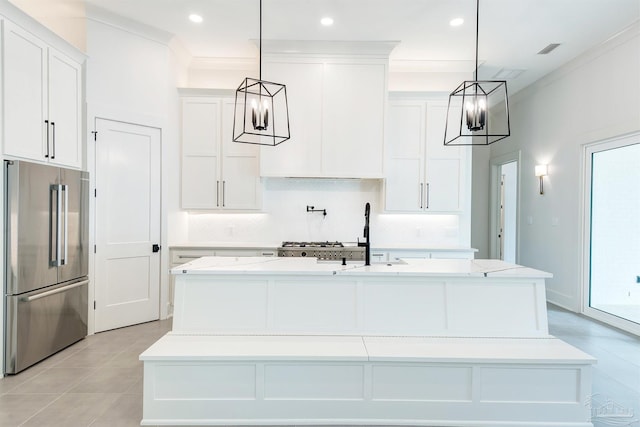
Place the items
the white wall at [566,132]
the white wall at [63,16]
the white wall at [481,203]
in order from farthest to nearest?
1. the white wall at [481,203]
2. the white wall at [566,132]
3. the white wall at [63,16]

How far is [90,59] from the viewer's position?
13.0 feet

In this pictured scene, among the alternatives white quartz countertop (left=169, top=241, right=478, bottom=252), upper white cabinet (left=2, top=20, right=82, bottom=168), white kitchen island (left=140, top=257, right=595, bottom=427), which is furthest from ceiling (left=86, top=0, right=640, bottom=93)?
white kitchen island (left=140, top=257, right=595, bottom=427)

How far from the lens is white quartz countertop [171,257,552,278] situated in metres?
2.67

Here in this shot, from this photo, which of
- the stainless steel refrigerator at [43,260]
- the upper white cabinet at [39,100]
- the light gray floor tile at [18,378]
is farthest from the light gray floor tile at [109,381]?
the upper white cabinet at [39,100]

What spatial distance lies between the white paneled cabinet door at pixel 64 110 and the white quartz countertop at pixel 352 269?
72.3 inches

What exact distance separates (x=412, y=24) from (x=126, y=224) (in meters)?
3.88

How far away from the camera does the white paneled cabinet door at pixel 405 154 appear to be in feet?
16.4

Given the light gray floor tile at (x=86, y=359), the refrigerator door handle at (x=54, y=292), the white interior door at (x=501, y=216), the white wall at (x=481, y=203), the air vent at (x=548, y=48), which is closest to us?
the refrigerator door handle at (x=54, y=292)

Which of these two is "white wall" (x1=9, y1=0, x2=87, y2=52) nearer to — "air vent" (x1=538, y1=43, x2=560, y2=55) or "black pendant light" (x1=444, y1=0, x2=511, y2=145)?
"black pendant light" (x1=444, y1=0, x2=511, y2=145)

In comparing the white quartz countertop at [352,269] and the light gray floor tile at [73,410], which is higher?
the white quartz countertop at [352,269]

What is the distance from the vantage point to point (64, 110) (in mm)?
3615

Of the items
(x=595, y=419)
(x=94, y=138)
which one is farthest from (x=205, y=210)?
(x=595, y=419)

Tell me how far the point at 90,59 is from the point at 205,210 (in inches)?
81.5

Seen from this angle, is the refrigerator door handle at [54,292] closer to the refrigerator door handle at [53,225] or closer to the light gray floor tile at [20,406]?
the refrigerator door handle at [53,225]
